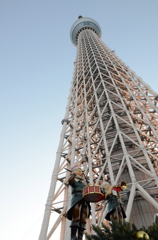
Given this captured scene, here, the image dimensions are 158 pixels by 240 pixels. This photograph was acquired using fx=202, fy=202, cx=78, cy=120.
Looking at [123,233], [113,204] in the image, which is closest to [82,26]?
[113,204]

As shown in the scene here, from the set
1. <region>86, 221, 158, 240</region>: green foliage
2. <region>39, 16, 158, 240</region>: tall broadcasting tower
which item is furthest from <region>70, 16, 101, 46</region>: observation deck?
<region>86, 221, 158, 240</region>: green foliage

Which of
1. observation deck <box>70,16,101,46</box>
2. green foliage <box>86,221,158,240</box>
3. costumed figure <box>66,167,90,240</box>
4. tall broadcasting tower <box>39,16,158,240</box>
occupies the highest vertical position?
observation deck <box>70,16,101,46</box>

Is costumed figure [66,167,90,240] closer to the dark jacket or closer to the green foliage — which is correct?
the dark jacket

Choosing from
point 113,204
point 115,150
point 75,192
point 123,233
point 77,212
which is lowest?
point 123,233

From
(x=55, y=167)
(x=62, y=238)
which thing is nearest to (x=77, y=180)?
(x=62, y=238)

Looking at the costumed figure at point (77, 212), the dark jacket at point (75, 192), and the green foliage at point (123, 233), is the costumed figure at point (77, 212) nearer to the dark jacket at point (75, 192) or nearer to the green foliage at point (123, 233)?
the dark jacket at point (75, 192)

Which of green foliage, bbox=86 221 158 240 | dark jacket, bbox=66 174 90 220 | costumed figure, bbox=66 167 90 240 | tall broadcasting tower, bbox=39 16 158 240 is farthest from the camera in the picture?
tall broadcasting tower, bbox=39 16 158 240

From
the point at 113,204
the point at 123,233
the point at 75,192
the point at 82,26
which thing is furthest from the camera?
the point at 82,26

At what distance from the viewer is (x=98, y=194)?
5844mm

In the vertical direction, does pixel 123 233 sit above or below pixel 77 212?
below

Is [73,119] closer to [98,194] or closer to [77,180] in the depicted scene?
[77,180]

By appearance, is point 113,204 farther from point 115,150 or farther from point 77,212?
point 115,150

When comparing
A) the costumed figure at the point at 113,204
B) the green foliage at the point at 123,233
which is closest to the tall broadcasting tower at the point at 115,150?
the costumed figure at the point at 113,204

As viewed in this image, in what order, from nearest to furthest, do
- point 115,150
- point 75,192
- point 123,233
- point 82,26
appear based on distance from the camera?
point 123,233, point 75,192, point 115,150, point 82,26
